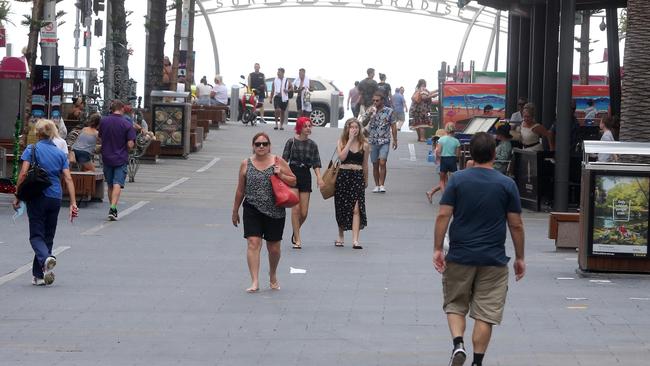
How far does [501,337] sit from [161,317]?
8.98ft

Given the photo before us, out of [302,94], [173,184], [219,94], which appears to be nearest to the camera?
[173,184]

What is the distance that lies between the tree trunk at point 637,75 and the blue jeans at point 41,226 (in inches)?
326

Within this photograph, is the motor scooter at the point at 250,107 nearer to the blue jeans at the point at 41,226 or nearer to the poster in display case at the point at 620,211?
the poster in display case at the point at 620,211

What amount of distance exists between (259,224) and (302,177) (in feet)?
13.1

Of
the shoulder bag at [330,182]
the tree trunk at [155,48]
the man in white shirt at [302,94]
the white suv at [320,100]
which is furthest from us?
the white suv at [320,100]

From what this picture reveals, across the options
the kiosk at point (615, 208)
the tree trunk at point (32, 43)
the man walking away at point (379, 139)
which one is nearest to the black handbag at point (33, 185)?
the kiosk at point (615, 208)

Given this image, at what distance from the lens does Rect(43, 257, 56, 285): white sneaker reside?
1332cm

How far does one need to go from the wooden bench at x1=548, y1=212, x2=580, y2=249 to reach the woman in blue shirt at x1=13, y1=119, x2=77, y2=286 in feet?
19.4

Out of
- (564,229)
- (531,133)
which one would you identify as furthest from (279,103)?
(564,229)

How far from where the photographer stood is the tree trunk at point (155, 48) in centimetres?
3547

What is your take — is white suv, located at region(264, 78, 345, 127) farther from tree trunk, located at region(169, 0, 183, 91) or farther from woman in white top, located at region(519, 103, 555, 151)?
woman in white top, located at region(519, 103, 555, 151)

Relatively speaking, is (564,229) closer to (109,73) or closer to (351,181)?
(351,181)

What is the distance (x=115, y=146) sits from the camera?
2042 cm

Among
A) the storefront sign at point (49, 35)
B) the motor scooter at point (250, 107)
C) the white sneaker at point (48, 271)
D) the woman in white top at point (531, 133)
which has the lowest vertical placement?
the white sneaker at point (48, 271)
